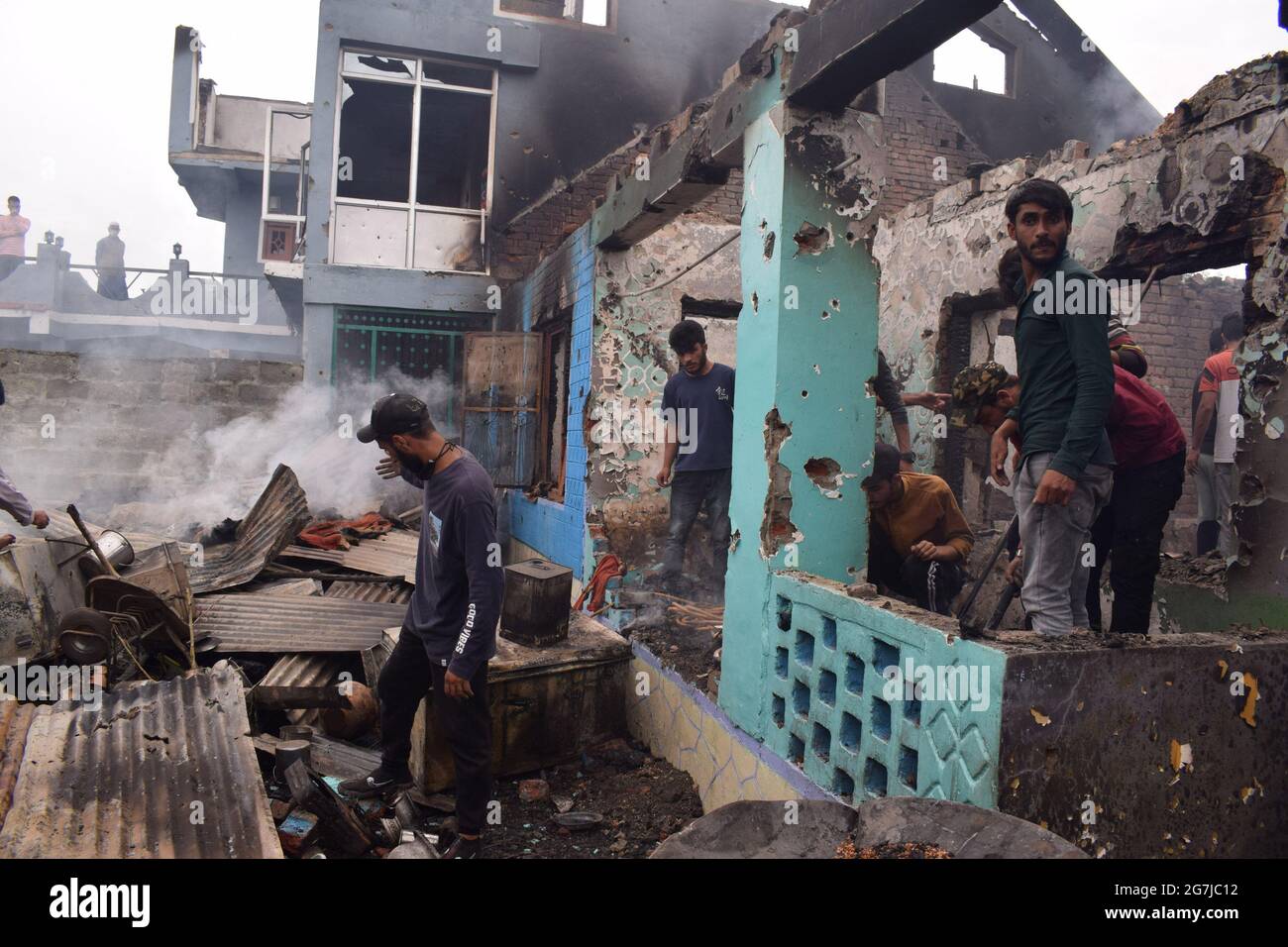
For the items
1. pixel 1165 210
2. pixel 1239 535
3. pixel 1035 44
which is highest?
pixel 1035 44

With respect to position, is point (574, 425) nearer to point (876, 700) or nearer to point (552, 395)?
point (552, 395)

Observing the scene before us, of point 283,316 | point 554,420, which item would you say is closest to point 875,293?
point 554,420

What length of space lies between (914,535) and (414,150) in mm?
8209

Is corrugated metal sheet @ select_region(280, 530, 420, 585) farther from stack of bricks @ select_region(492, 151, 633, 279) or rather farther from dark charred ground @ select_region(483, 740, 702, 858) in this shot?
stack of bricks @ select_region(492, 151, 633, 279)

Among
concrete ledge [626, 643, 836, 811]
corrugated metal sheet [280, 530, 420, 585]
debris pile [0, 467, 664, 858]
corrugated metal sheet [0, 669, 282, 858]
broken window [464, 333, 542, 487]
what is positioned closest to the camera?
corrugated metal sheet [0, 669, 282, 858]

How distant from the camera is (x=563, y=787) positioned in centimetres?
470

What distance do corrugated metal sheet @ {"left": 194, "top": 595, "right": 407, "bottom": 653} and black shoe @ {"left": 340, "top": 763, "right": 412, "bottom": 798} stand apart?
150cm

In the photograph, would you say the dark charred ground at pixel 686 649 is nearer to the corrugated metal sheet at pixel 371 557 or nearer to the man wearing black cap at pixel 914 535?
the man wearing black cap at pixel 914 535

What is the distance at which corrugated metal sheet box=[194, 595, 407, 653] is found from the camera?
18.2ft

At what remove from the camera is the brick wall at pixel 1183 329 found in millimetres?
9914

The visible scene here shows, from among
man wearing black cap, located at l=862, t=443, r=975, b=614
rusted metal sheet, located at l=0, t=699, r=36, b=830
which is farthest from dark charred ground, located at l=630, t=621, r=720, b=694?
rusted metal sheet, located at l=0, t=699, r=36, b=830

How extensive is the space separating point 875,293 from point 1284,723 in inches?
84.6

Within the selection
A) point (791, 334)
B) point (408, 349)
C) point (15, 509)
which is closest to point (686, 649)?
point (791, 334)
